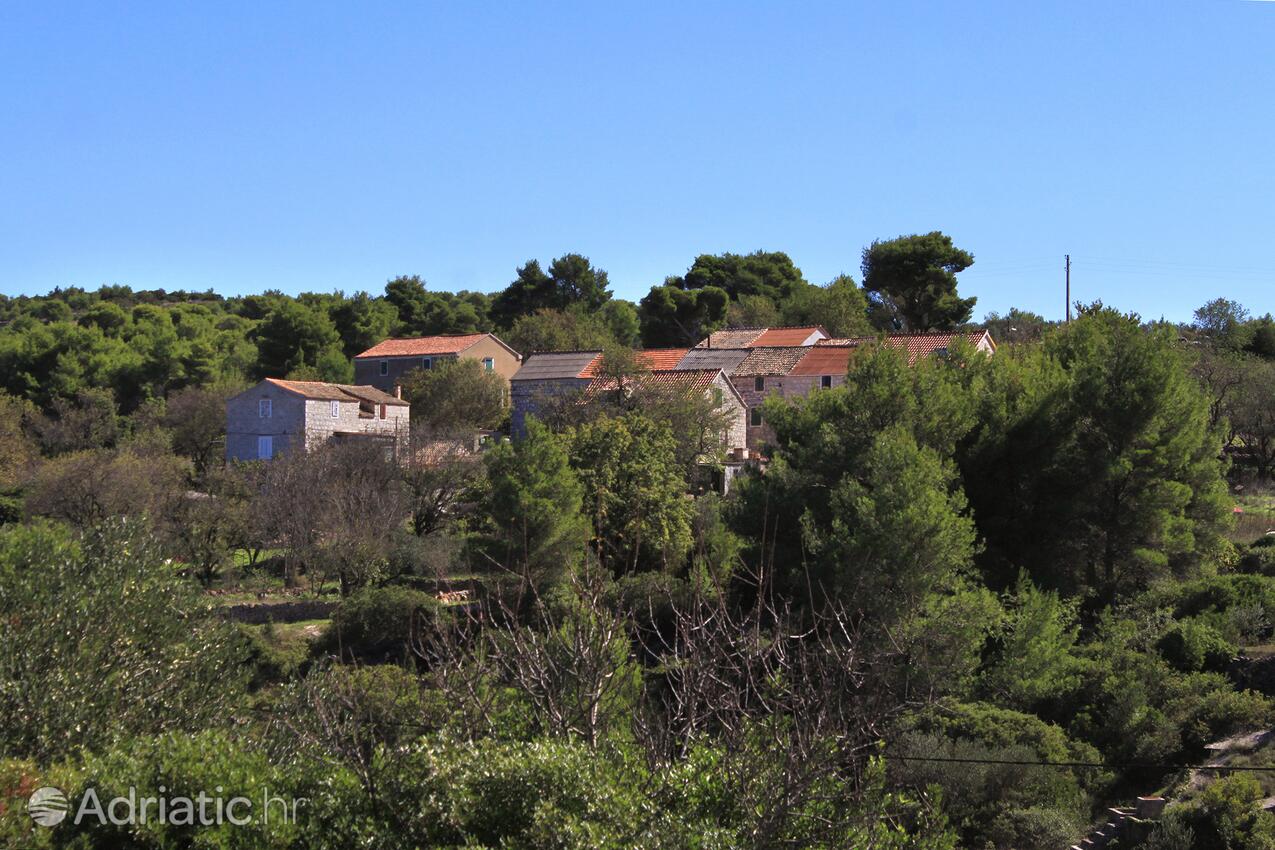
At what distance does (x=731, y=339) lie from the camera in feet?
194

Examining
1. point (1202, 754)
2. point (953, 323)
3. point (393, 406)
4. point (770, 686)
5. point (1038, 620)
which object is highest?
point (953, 323)

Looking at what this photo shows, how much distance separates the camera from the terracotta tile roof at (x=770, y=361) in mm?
50281

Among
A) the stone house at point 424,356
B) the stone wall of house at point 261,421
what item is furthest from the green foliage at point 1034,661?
the stone house at point 424,356

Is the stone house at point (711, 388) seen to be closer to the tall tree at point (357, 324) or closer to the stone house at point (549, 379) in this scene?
the stone house at point (549, 379)

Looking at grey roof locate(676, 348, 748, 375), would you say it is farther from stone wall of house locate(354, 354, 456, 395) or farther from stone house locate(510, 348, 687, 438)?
stone wall of house locate(354, 354, 456, 395)

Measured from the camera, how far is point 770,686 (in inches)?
429

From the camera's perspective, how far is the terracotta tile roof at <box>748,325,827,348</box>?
180ft

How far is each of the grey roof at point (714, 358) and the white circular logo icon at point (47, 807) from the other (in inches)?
1695

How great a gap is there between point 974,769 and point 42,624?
13.3 m

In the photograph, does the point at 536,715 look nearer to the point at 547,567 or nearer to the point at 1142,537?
the point at 547,567

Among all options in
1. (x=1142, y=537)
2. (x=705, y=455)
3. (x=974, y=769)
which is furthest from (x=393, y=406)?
(x=974, y=769)

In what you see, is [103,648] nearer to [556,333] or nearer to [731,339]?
[731,339]

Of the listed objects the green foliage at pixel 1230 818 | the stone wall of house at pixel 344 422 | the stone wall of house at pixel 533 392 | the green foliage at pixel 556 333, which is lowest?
the green foliage at pixel 1230 818

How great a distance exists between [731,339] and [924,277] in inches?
532
